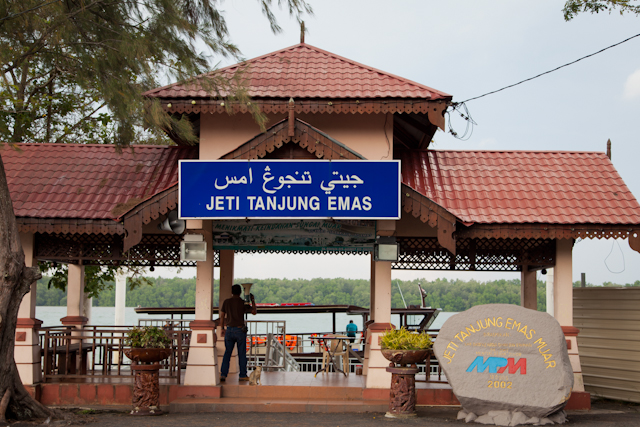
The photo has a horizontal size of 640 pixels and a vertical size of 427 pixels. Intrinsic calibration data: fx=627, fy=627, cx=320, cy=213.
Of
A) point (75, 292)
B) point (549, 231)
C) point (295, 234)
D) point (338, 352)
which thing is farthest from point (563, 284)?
point (75, 292)

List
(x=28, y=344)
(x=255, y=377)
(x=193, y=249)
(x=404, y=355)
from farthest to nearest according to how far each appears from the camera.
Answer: (x=255, y=377) < (x=28, y=344) < (x=193, y=249) < (x=404, y=355)

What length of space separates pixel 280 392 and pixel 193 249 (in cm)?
273

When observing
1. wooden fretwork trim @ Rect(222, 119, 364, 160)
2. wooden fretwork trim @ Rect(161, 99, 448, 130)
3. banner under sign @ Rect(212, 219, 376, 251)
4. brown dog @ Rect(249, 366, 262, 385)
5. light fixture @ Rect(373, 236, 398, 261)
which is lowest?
brown dog @ Rect(249, 366, 262, 385)

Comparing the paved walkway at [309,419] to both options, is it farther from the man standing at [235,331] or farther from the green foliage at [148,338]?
the man standing at [235,331]

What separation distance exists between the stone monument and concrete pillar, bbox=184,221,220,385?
143 inches

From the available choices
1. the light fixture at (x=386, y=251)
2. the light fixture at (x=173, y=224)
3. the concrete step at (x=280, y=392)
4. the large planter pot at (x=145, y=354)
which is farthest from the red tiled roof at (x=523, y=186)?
the large planter pot at (x=145, y=354)

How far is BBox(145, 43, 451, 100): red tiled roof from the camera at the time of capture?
10.5 metres

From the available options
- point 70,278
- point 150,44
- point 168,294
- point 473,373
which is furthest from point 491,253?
point 168,294

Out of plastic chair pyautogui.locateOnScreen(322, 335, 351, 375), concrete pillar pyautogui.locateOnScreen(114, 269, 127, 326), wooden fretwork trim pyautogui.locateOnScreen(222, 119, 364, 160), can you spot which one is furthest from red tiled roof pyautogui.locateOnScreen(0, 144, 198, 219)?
concrete pillar pyautogui.locateOnScreen(114, 269, 127, 326)

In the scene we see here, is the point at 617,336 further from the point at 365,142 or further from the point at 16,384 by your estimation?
the point at 16,384

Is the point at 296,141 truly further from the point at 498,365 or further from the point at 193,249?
the point at 498,365

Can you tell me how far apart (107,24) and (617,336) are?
10213 millimetres

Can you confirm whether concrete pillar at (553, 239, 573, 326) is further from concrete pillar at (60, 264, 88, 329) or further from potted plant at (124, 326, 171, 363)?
concrete pillar at (60, 264, 88, 329)

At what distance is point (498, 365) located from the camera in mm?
8648
